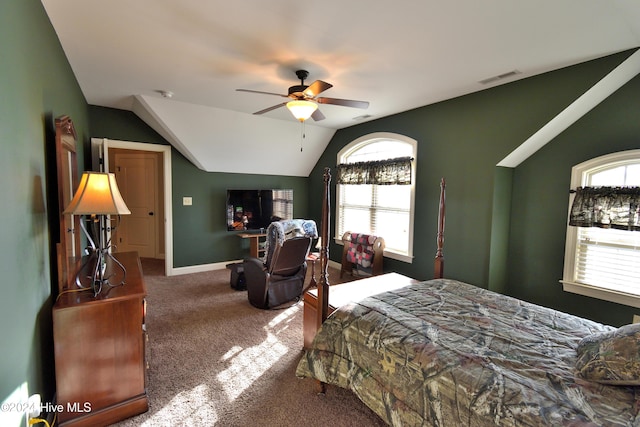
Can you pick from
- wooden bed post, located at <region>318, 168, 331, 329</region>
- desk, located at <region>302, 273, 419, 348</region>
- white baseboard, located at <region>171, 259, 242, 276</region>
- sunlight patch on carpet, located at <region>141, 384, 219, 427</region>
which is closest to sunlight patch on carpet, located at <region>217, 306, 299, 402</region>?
sunlight patch on carpet, located at <region>141, 384, 219, 427</region>

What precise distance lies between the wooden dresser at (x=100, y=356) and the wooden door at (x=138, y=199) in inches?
187

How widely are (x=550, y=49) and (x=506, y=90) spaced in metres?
0.81

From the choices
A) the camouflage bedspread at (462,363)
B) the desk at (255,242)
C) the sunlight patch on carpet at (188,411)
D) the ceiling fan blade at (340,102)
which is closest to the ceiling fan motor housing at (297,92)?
the ceiling fan blade at (340,102)

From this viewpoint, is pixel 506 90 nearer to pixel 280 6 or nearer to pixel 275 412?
pixel 280 6

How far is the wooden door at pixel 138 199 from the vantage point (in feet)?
19.9

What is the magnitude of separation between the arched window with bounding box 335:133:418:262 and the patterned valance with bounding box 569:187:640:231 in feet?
5.99

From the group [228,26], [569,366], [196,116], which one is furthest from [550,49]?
[196,116]

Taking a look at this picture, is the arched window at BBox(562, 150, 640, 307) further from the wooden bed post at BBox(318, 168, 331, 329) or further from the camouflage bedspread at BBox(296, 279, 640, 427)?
the wooden bed post at BBox(318, 168, 331, 329)

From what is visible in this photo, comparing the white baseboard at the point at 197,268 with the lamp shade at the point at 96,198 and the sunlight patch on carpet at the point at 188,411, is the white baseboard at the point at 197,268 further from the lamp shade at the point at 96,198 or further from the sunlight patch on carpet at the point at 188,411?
the lamp shade at the point at 96,198

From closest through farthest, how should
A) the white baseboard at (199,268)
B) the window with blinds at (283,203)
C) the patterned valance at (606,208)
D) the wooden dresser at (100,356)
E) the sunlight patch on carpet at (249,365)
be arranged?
the wooden dresser at (100,356)
the sunlight patch on carpet at (249,365)
the patterned valance at (606,208)
the white baseboard at (199,268)
the window with blinds at (283,203)

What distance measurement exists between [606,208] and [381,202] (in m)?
2.72

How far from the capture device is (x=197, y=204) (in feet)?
17.3

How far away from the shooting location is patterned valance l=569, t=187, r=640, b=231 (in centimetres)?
261

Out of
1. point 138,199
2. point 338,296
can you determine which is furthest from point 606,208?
point 138,199
